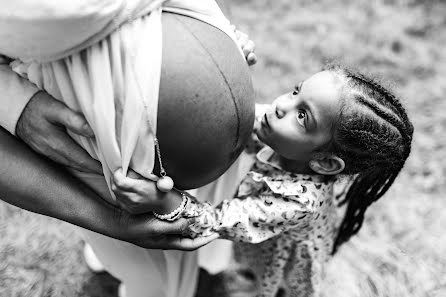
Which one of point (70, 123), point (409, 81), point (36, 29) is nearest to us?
point (36, 29)

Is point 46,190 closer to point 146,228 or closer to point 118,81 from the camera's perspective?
point 146,228

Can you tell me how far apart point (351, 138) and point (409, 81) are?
1781 millimetres

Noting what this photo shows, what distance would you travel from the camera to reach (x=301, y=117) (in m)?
1.44

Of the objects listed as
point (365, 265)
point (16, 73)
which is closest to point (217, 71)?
point (16, 73)

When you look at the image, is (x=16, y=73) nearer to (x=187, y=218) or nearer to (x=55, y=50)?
(x=55, y=50)

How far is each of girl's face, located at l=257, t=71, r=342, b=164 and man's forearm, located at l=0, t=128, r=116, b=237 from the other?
511mm

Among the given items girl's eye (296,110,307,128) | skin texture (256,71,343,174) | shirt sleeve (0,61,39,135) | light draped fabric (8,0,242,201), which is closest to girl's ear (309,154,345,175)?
skin texture (256,71,343,174)

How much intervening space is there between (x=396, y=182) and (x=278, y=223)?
46.9 inches

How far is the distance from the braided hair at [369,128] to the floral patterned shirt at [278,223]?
15 centimetres

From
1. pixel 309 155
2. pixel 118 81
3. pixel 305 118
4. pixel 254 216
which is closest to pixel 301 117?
pixel 305 118

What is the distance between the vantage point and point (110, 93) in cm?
111

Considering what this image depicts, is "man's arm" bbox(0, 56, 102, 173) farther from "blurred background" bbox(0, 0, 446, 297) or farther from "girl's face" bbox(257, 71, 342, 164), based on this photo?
"blurred background" bbox(0, 0, 446, 297)

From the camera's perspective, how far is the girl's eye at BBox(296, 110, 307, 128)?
143 cm

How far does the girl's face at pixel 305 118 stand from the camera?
1.40 meters
